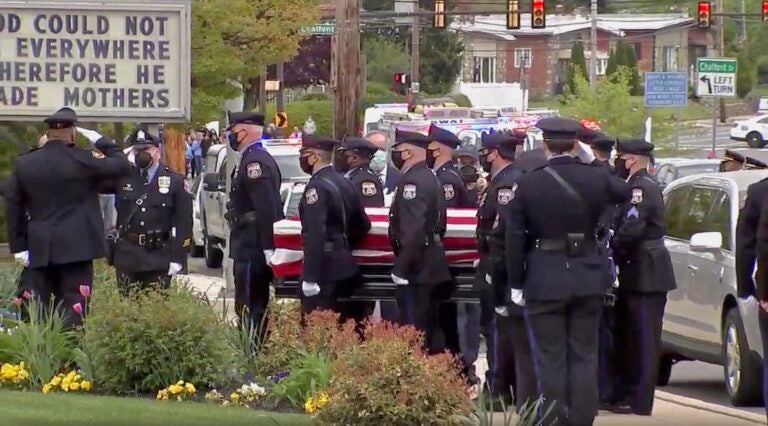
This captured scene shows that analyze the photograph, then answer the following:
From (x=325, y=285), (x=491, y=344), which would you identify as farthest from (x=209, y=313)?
(x=491, y=344)

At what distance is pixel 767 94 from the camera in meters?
86.9

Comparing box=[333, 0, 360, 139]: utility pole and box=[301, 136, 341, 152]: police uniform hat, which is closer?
box=[301, 136, 341, 152]: police uniform hat

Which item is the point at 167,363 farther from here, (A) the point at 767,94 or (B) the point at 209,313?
(A) the point at 767,94

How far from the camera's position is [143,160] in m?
12.7

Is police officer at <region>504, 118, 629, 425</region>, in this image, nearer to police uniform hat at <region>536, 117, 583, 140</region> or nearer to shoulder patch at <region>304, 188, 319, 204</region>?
police uniform hat at <region>536, 117, 583, 140</region>

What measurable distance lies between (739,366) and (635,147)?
2227 millimetres

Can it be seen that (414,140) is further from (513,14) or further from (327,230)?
(513,14)

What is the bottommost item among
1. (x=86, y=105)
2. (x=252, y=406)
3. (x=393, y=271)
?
(x=252, y=406)

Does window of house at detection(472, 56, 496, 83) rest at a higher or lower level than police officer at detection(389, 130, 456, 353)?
higher

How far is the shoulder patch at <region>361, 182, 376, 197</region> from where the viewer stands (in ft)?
40.1

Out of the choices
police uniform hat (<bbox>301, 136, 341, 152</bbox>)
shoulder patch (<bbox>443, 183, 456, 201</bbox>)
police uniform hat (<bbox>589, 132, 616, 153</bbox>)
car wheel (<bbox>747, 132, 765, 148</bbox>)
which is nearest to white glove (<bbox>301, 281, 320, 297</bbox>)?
police uniform hat (<bbox>301, 136, 341, 152</bbox>)

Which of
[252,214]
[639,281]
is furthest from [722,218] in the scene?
[252,214]

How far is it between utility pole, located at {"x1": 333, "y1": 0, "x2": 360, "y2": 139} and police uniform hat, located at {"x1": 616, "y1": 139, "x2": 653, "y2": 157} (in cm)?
798

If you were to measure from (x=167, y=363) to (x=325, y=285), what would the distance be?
1.67 metres
